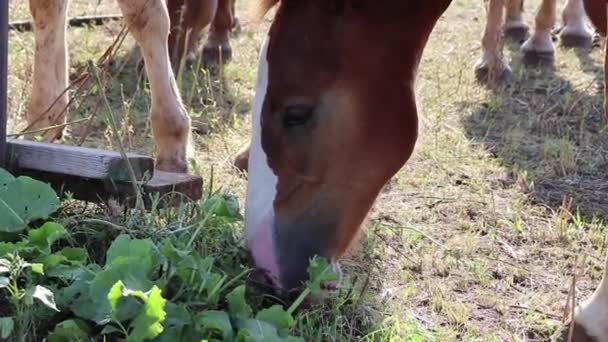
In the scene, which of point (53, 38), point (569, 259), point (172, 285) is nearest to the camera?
point (172, 285)

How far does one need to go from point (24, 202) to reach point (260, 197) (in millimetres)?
621

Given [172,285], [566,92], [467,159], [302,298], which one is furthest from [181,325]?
[566,92]

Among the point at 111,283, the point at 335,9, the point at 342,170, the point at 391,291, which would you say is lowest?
the point at 391,291

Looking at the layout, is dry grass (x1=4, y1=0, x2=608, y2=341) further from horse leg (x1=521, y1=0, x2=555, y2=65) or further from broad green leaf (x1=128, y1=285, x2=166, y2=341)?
broad green leaf (x1=128, y1=285, x2=166, y2=341)

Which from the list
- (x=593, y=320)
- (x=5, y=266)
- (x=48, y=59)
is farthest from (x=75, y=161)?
(x=593, y=320)

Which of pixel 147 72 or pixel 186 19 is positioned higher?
pixel 186 19

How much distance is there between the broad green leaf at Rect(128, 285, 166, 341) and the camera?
2.00 m

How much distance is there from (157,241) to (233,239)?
21 cm

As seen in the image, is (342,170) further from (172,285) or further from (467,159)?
(467,159)

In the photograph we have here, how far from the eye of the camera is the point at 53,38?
3.83 m

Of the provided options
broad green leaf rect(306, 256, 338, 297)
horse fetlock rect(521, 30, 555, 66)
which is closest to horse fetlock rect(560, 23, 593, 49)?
horse fetlock rect(521, 30, 555, 66)

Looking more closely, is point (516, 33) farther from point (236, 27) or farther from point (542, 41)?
point (236, 27)

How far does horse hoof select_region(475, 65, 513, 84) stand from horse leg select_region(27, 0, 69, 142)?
258 cm

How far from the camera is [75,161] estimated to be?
2844 millimetres
